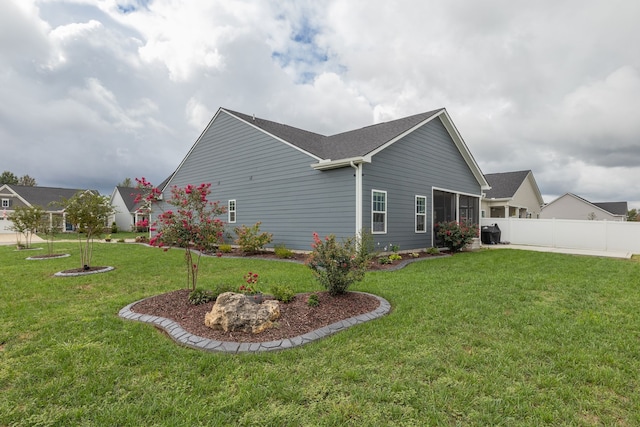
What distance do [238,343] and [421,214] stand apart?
10450 mm

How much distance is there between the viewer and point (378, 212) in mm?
10547

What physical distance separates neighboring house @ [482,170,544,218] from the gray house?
25.6 ft

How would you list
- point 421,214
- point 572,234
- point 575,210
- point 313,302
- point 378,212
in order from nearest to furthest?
point 313,302 → point 378,212 → point 421,214 → point 572,234 → point 575,210

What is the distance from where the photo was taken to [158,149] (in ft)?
62.2

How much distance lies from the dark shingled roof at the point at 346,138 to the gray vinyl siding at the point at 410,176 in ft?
1.34

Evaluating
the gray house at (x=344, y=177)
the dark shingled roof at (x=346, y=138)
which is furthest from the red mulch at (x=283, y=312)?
the dark shingled roof at (x=346, y=138)

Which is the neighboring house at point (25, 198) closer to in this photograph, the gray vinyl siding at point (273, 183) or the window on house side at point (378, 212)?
the gray vinyl siding at point (273, 183)

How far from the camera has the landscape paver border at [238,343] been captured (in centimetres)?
329

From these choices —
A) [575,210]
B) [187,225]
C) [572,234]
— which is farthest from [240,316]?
[575,210]

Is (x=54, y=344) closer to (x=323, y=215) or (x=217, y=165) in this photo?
(x=323, y=215)

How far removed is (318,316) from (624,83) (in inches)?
570

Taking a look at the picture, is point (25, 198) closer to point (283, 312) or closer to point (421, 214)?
point (421, 214)

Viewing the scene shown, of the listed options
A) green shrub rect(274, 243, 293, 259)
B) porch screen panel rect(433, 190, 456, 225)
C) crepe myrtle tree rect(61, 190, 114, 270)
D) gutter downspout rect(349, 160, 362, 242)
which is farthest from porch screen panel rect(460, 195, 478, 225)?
crepe myrtle tree rect(61, 190, 114, 270)

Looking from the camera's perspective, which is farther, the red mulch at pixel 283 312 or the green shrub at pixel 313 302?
the green shrub at pixel 313 302
